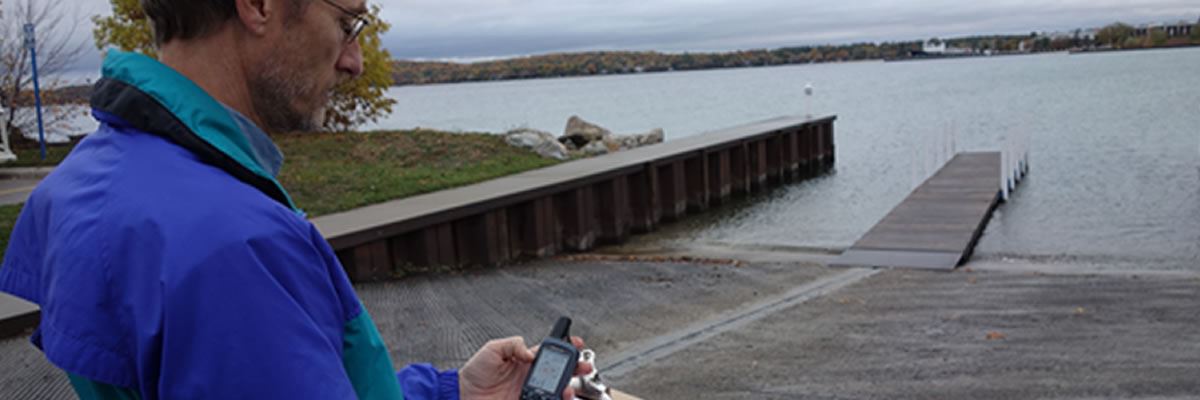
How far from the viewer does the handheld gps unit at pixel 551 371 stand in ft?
6.49

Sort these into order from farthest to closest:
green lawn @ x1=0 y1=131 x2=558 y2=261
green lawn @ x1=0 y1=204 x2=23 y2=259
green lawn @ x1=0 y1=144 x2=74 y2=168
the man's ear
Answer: green lawn @ x1=0 y1=144 x2=74 y2=168
green lawn @ x1=0 y1=131 x2=558 y2=261
green lawn @ x1=0 y1=204 x2=23 y2=259
the man's ear

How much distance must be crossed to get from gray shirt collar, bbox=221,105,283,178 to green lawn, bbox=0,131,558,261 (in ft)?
32.2

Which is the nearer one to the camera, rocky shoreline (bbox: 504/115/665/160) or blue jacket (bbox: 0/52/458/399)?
blue jacket (bbox: 0/52/458/399)

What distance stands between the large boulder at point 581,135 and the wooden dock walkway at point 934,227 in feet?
30.5

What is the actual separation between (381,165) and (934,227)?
953 cm

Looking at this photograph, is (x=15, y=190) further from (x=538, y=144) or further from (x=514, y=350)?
(x=514, y=350)

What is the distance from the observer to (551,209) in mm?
14492

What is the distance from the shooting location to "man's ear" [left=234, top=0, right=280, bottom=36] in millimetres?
1320

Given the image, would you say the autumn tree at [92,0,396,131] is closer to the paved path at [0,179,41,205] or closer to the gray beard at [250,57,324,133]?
the paved path at [0,179,41,205]

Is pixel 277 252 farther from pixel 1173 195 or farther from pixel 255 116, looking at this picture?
pixel 1173 195

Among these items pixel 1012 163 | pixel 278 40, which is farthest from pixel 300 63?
pixel 1012 163

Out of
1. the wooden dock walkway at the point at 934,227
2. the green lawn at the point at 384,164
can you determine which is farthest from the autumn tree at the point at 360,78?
the wooden dock walkway at the point at 934,227

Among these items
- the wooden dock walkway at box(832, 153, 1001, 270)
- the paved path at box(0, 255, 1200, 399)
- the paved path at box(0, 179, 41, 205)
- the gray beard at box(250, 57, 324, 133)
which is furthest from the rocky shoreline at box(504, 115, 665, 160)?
the gray beard at box(250, 57, 324, 133)

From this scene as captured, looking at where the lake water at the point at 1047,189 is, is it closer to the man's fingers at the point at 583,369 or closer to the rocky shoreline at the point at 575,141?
the rocky shoreline at the point at 575,141
